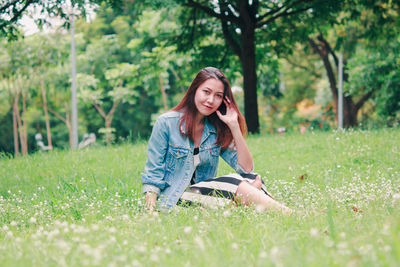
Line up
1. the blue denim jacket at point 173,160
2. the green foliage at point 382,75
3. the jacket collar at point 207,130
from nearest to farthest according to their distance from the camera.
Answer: the blue denim jacket at point 173,160
the jacket collar at point 207,130
the green foliage at point 382,75

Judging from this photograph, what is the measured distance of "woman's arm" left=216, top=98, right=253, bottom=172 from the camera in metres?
4.08

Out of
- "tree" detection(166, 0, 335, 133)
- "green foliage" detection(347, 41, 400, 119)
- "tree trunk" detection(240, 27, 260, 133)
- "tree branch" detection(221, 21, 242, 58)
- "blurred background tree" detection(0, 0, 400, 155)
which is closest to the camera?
"tree" detection(166, 0, 335, 133)

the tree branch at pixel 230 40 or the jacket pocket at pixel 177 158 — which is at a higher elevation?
the tree branch at pixel 230 40

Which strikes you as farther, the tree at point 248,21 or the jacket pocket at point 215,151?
the tree at point 248,21

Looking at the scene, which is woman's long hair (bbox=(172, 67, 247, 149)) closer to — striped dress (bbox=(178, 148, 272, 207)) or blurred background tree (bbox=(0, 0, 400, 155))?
striped dress (bbox=(178, 148, 272, 207))

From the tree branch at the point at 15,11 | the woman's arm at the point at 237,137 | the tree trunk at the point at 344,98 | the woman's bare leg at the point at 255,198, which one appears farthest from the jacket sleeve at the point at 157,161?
the tree trunk at the point at 344,98

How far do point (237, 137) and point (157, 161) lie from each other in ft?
2.86

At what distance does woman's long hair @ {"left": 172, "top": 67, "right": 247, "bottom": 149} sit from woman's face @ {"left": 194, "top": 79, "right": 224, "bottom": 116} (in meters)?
0.05

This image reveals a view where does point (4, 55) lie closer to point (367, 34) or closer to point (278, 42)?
point (278, 42)

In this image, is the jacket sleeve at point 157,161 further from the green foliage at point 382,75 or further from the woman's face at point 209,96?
the green foliage at point 382,75

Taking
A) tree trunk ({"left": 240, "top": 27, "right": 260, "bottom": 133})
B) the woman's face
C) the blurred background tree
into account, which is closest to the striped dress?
the woman's face

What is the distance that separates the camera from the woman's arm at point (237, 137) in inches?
161

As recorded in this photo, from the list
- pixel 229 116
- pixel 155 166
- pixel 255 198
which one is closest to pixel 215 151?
pixel 229 116

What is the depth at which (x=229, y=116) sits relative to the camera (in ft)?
13.6
